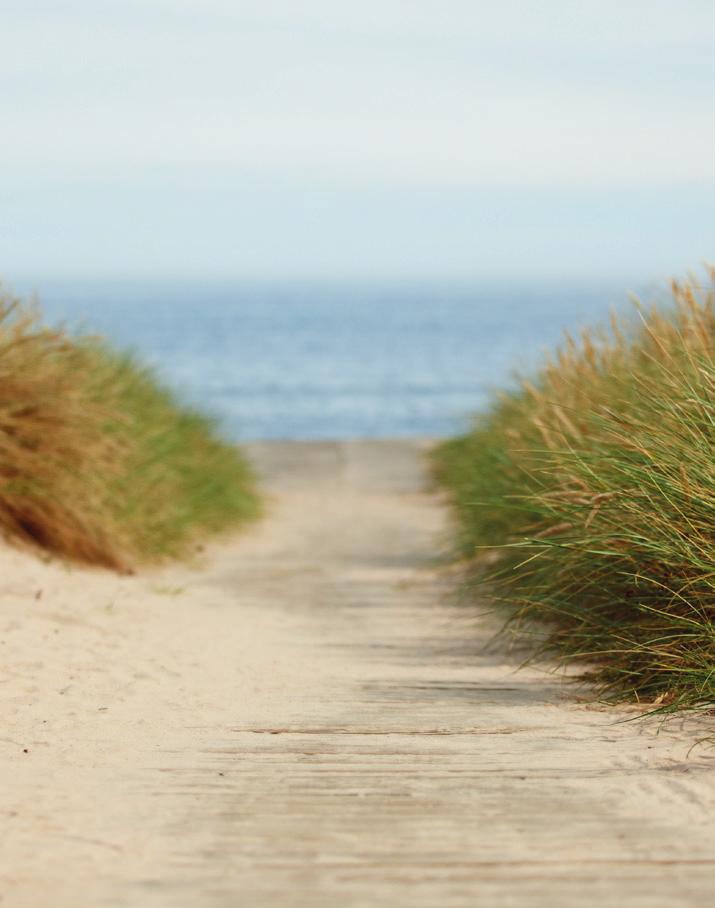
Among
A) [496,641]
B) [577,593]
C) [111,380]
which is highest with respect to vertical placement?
[111,380]

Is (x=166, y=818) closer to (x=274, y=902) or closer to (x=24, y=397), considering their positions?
(x=274, y=902)

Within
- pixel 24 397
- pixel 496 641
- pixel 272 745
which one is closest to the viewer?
pixel 272 745

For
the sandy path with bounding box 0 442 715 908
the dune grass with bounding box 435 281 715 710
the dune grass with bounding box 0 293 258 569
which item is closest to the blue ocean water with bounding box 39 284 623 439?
the dune grass with bounding box 0 293 258 569

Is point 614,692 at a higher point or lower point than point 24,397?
lower

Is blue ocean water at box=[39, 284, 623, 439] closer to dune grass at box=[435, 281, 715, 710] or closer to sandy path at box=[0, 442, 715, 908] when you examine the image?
dune grass at box=[435, 281, 715, 710]

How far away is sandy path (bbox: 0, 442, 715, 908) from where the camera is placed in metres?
2.79

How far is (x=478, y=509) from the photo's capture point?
25.4 ft

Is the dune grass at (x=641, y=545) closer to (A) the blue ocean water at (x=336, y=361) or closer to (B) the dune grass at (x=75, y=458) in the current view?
(A) the blue ocean water at (x=336, y=361)

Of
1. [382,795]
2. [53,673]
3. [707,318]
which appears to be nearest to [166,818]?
[382,795]

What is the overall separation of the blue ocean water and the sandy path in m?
2.82

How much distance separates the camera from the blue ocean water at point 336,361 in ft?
89.0

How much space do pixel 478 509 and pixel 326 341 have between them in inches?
2158

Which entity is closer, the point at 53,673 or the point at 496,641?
the point at 53,673

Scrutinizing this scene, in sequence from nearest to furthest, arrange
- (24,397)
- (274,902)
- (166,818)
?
(274,902) → (166,818) → (24,397)
